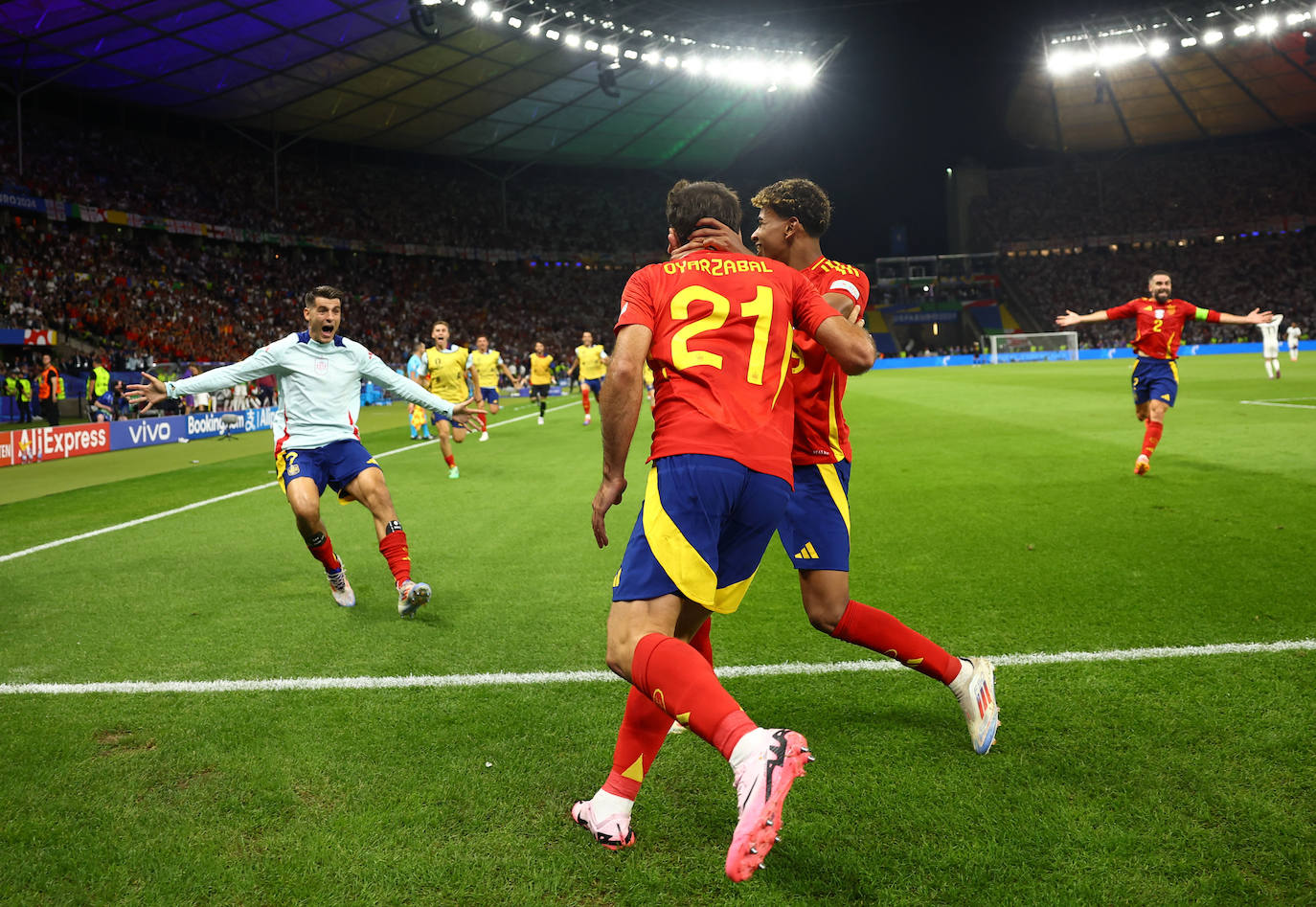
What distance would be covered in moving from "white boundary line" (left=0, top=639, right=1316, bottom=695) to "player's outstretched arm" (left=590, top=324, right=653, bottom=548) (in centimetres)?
193

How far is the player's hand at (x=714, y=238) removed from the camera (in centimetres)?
292

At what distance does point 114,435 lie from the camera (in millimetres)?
19141

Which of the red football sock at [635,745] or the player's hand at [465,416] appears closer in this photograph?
the red football sock at [635,745]

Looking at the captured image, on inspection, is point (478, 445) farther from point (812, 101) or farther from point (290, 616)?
point (812, 101)

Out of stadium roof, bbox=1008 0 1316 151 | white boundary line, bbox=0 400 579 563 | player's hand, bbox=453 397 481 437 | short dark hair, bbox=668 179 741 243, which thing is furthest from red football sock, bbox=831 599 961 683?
stadium roof, bbox=1008 0 1316 151

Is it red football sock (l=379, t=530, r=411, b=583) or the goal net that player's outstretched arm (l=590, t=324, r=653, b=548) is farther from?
the goal net

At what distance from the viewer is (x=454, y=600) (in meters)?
6.04

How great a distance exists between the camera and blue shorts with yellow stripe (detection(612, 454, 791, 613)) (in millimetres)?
2596

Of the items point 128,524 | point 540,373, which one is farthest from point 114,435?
point 128,524

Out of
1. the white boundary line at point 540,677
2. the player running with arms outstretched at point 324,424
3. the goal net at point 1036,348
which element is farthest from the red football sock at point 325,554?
the goal net at point 1036,348

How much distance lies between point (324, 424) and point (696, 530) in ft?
14.5

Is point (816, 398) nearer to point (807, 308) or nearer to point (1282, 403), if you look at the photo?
point (807, 308)

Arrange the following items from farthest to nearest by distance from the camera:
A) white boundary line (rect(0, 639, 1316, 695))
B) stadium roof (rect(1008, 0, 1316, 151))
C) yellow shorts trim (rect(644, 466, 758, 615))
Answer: stadium roof (rect(1008, 0, 1316, 151)) < white boundary line (rect(0, 639, 1316, 695)) < yellow shorts trim (rect(644, 466, 758, 615))

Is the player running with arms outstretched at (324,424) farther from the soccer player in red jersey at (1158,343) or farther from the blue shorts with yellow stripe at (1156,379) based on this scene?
the blue shorts with yellow stripe at (1156,379)
